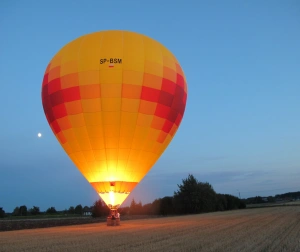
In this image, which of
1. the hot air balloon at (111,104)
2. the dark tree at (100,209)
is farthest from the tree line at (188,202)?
the hot air balloon at (111,104)

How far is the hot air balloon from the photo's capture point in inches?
701

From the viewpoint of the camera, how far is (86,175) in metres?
19.0

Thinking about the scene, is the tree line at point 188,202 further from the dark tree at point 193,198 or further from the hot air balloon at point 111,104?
the hot air balloon at point 111,104

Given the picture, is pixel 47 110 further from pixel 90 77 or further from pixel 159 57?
pixel 159 57

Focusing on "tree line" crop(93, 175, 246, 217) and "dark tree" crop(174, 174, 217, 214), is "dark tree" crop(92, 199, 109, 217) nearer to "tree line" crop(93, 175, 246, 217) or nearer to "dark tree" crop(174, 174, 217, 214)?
"tree line" crop(93, 175, 246, 217)

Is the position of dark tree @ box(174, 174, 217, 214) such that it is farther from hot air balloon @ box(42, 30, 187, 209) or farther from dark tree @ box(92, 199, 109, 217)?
hot air balloon @ box(42, 30, 187, 209)

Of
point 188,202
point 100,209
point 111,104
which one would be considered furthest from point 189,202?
point 111,104

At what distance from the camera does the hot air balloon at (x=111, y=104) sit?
17812 millimetres

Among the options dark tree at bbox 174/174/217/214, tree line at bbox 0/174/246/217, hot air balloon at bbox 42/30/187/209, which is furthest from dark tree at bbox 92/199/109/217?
hot air balloon at bbox 42/30/187/209

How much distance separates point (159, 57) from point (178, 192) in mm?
38575

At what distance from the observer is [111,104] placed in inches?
697

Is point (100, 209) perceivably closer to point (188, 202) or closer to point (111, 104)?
point (188, 202)

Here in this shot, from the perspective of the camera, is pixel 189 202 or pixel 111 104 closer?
pixel 111 104

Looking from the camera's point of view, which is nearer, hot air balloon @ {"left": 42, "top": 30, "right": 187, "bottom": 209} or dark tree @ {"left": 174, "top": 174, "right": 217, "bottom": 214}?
hot air balloon @ {"left": 42, "top": 30, "right": 187, "bottom": 209}
